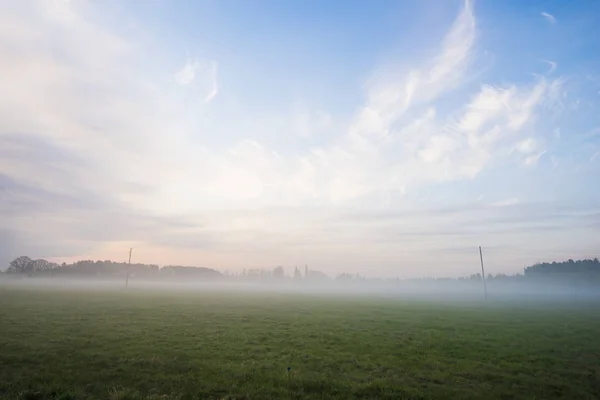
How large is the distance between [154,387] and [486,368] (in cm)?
1631

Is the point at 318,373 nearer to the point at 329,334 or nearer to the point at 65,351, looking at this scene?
the point at 329,334

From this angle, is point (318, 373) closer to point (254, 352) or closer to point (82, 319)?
point (254, 352)

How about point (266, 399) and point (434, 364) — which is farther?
point (434, 364)

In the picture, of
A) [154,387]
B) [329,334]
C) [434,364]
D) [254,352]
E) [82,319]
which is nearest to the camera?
[154,387]

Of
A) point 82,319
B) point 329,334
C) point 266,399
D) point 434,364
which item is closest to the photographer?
point 266,399

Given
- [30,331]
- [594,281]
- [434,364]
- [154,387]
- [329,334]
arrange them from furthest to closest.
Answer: [594,281]
[329,334]
[30,331]
[434,364]
[154,387]

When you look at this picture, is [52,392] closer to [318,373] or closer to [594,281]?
[318,373]

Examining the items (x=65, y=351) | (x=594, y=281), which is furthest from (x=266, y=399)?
(x=594, y=281)

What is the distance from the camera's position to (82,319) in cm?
3094

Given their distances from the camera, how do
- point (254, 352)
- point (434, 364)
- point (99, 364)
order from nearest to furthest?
point (99, 364) → point (434, 364) → point (254, 352)

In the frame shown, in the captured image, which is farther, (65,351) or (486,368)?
(65,351)

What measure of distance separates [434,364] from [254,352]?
10.4 meters

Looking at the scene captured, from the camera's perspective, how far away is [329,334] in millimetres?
25812

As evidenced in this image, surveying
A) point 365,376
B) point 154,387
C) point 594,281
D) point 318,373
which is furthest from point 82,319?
point 594,281
